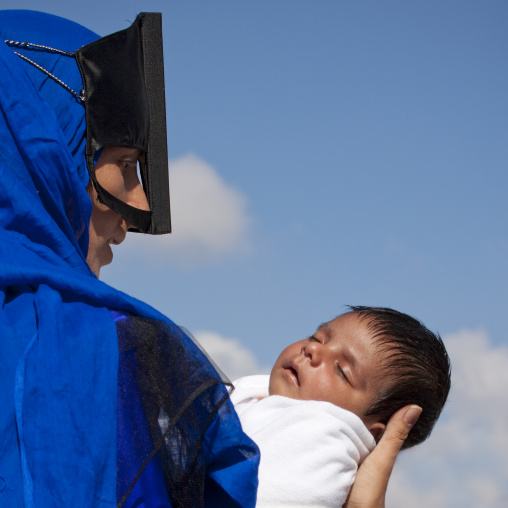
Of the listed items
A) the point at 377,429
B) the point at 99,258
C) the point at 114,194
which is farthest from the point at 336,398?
the point at 114,194

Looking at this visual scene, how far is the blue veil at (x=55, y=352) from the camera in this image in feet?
4.27

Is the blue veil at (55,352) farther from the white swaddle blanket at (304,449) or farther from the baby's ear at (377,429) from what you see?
the baby's ear at (377,429)

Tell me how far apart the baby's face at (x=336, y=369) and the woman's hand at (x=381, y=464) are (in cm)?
12

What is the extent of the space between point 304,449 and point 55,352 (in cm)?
128

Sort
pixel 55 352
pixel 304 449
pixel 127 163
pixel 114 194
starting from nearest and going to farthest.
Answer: pixel 55 352
pixel 114 194
pixel 127 163
pixel 304 449

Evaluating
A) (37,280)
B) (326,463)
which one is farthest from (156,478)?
(326,463)

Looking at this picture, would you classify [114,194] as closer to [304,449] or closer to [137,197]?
[137,197]

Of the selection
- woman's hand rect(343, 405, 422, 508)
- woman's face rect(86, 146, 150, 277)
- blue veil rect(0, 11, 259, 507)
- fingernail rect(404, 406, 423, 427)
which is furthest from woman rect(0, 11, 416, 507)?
fingernail rect(404, 406, 423, 427)

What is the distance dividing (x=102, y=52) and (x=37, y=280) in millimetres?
973

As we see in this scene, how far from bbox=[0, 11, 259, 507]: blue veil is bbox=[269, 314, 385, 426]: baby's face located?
4.14ft

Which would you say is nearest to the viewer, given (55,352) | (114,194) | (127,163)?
(55,352)

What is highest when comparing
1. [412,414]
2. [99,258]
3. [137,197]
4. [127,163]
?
[127,163]

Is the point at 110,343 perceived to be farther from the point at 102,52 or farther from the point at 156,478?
the point at 102,52

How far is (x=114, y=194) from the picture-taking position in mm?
2113
